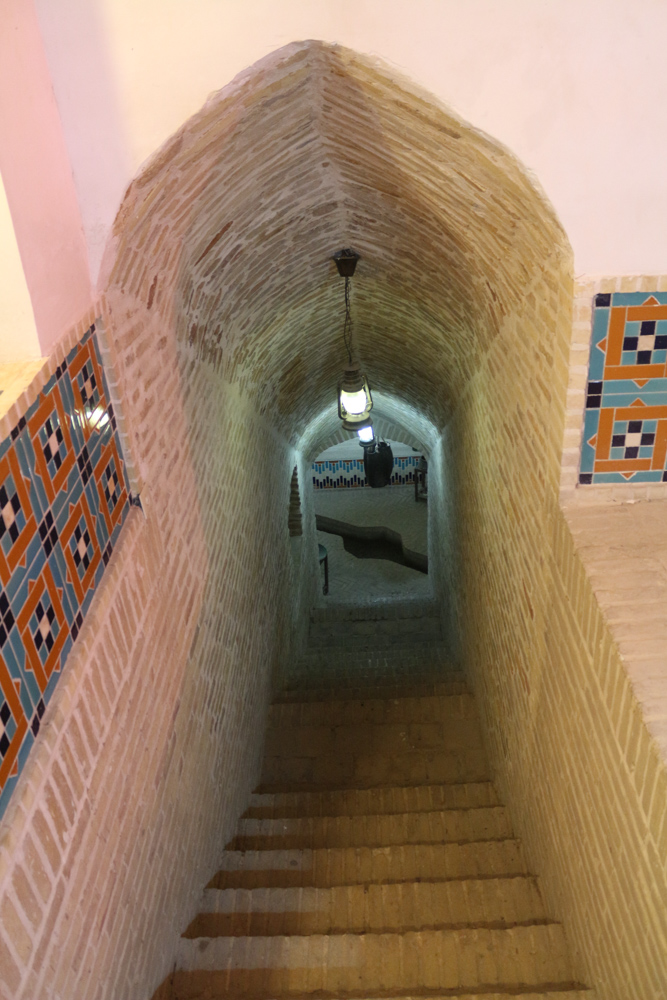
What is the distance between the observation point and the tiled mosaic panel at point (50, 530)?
68.6 inches

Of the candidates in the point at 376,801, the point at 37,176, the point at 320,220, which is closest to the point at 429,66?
the point at 37,176

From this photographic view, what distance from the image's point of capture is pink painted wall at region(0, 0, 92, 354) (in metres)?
1.86

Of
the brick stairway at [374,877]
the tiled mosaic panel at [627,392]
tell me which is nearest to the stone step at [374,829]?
the brick stairway at [374,877]

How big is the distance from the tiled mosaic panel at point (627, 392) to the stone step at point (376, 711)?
3.25 meters

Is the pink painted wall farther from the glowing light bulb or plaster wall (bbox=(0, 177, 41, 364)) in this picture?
the glowing light bulb

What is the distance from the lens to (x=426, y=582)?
11344 mm

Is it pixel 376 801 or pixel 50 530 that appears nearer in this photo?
pixel 50 530

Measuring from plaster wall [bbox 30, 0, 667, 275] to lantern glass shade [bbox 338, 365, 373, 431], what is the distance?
3.09m

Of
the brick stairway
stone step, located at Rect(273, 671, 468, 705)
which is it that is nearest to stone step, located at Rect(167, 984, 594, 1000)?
the brick stairway

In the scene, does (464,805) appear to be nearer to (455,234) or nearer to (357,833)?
(357,833)

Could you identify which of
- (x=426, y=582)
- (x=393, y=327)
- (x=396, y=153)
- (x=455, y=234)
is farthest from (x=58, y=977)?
Answer: (x=426, y=582)

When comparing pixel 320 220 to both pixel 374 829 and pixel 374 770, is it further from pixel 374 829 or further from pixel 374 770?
pixel 374 770

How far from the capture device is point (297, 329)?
5.11 meters

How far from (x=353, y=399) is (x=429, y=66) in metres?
3.33
